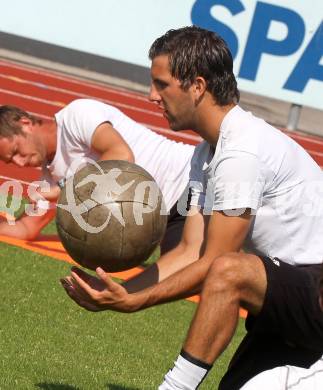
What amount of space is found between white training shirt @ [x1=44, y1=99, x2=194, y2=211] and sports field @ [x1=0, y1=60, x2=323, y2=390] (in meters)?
0.73

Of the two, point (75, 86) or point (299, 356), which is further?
point (75, 86)

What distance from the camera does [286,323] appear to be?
4641mm

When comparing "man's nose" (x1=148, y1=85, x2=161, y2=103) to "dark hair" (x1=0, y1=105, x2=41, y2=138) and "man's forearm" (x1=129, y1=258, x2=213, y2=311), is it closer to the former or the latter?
"man's forearm" (x1=129, y1=258, x2=213, y2=311)

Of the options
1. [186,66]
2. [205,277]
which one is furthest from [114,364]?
[186,66]

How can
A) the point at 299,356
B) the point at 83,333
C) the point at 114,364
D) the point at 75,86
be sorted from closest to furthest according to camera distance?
the point at 299,356 < the point at 114,364 < the point at 83,333 < the point at 75,86

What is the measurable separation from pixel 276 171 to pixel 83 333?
2052mm

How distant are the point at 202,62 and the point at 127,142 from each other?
250 centimetres

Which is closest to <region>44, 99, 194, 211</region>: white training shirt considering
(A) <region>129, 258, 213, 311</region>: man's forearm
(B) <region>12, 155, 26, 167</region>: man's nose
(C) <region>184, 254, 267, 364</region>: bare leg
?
(B) <region>12, 155, 26, 167</region>: man's nose

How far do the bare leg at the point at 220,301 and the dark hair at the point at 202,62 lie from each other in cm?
75

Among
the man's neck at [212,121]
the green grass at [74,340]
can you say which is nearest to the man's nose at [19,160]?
the green grass at [74,340]

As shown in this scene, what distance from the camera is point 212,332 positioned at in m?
4.46

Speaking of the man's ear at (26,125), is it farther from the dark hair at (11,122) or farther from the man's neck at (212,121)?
the man's neck at (212,121)

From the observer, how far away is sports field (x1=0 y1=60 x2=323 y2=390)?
553 centimetres

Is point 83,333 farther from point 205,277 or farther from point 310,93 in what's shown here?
point 310,93
